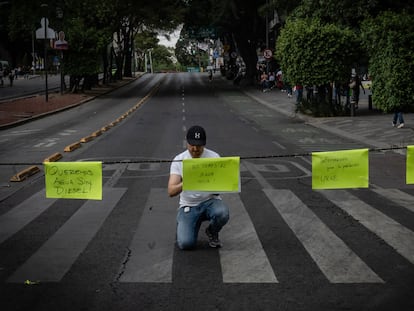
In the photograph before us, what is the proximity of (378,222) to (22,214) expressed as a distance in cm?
541

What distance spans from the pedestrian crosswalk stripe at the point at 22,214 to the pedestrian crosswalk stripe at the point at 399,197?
589 centimetres

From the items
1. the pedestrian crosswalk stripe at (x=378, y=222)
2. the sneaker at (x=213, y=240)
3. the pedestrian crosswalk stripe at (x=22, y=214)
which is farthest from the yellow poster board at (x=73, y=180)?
the pedestrian crosswalk stripe at (x=378, y=222)

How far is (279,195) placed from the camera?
36.8ft

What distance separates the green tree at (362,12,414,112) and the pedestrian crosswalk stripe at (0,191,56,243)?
15577 mm

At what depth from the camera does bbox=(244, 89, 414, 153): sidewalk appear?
19.8m

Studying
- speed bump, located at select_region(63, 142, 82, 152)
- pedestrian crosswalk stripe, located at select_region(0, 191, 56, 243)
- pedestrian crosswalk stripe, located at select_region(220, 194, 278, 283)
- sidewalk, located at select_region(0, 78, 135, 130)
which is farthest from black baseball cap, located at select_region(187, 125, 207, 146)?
sidewalk, located at select_region(0, 78, 135, 130)

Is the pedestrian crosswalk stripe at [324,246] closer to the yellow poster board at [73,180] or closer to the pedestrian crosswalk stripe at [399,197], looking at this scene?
the pedestrian crosswalk stripe at [399,197]

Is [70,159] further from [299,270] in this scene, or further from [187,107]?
[187,107]

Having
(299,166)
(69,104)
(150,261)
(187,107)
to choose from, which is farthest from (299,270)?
(69,104)

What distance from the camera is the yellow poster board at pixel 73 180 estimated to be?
7.45 metres

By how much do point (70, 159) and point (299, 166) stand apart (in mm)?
5849

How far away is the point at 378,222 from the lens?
9.03 m

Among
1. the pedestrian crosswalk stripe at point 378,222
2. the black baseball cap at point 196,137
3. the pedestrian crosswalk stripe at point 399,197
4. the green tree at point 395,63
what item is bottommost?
the pedestrian crosswalk stripe at point 399,197

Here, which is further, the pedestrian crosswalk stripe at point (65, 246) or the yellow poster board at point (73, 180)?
the yellow poster board at point (73, 180)
